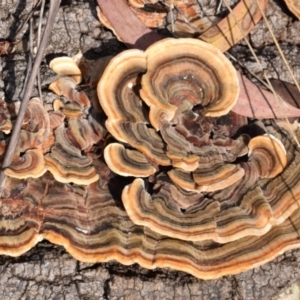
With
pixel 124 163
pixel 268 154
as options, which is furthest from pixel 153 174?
pixel 268 154

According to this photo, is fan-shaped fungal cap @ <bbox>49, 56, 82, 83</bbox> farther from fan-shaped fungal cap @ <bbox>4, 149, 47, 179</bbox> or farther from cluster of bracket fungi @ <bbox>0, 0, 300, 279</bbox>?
fan-shaped fungal cap @ <bbox>4, 149, 47, 179</bbox>

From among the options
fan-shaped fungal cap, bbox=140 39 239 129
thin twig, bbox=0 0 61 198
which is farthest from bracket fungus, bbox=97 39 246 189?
thin twig, bbox=0 0 61 198

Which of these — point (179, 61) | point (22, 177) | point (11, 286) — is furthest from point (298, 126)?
point (11, 286)

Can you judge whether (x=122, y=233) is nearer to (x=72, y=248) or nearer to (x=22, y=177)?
(x=72, y=248)

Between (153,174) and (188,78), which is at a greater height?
(188,78)

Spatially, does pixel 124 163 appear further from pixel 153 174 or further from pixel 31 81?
pixel 31 81
